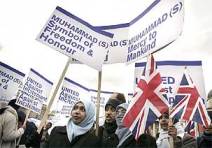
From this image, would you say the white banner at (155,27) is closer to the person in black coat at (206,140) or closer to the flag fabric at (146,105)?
the flag fabric at (146,105)

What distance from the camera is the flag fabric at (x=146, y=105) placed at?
5145mm

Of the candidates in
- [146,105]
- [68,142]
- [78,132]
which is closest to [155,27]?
[146,105]

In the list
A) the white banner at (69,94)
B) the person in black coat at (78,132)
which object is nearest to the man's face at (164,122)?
the person in black coat at (78,132)

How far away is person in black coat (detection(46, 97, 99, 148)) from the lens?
4996 mm

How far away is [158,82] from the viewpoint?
529cm

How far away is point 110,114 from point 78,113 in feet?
2.01

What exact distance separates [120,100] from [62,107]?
4.74 meters

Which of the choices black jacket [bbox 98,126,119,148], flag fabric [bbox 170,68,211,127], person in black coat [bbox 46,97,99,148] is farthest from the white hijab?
flag fabric [bbox 170,68,211,127]

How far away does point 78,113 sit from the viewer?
5.21m

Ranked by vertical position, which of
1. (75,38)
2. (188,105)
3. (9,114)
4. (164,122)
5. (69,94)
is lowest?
(164,122)

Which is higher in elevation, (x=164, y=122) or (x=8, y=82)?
(x=8, y=82)

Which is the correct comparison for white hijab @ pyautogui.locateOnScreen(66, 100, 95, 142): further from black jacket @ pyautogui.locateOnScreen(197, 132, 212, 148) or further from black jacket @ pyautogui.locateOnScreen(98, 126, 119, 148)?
black jacket @ pyautogui.locateOnScreen(197, 132, 212, 148)

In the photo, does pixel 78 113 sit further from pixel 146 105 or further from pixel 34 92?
pixel 34 92

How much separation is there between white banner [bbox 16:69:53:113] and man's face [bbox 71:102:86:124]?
3580 millimetres
